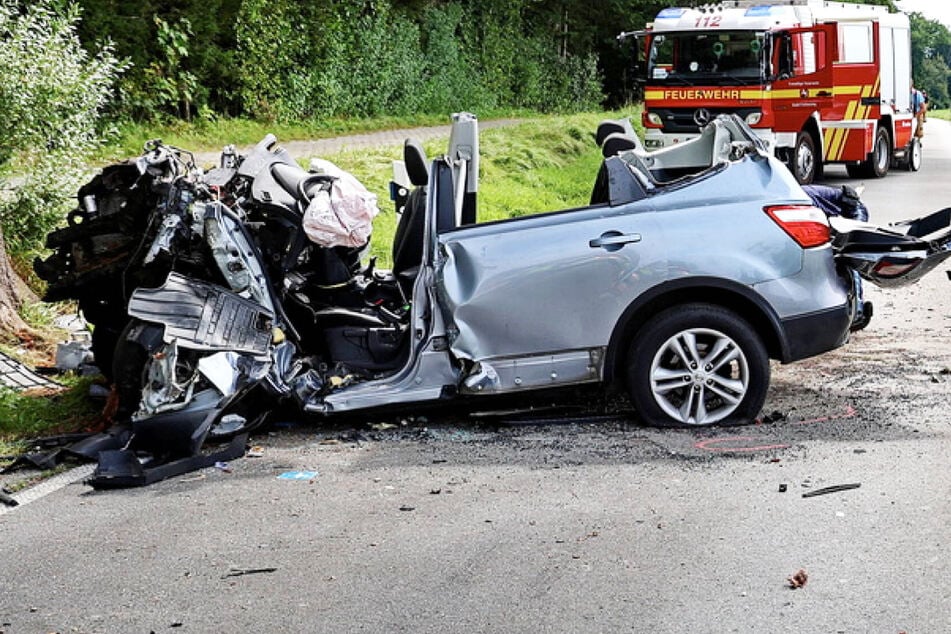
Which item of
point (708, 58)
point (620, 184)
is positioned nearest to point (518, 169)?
point (708, 58)

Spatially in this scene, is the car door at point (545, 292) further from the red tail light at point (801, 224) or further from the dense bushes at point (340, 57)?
the dense bushes at point (340, 57)

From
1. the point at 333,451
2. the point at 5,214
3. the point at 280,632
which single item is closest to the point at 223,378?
the point at 333,451

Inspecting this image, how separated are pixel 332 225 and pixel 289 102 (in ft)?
63.4

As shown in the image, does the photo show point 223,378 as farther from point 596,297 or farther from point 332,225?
point 596,297

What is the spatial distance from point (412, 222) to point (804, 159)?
1510 cm

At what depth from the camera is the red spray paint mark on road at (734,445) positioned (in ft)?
22.4

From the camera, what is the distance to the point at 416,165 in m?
7.71

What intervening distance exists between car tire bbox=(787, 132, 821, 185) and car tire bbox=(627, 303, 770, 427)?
572 inches

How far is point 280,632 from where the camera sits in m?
4.68

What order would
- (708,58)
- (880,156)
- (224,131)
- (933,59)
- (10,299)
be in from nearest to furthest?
(10,299) < (708,58) < (224,131) < (880,156) < (933,59)

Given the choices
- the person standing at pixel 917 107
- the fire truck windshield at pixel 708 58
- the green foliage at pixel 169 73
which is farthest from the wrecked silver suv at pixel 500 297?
the person standing at pixel 917 107

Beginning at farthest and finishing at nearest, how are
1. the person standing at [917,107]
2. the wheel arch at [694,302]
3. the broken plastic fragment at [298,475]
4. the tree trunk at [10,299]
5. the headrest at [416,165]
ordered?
1. the person standing at [917,107]
2. the tree trunk at [10,299]
3. the headrest at [416,165]
4. the wheel arch at [694,302]
5. the broken plastic fragment at [298,475]

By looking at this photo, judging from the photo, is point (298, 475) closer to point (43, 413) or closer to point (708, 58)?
point (43, 413)

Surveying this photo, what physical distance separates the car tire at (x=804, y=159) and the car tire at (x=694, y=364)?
14.5 meters
